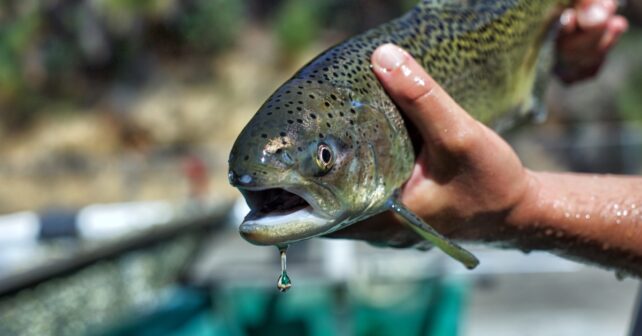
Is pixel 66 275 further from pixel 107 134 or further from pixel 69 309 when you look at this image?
pixel 107 134

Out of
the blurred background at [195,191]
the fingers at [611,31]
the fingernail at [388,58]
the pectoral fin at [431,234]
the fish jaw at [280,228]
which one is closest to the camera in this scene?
the fish jaw at [280,228]

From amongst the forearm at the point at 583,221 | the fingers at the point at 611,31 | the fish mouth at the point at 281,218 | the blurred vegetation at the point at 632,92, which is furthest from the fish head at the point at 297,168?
the blurred vegetation at the point at 632,92

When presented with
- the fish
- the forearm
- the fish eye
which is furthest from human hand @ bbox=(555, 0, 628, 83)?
the fish eye

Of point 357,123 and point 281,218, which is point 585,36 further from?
point 281,218

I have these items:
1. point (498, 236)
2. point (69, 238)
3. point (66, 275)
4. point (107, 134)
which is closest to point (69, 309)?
point (66, 275)

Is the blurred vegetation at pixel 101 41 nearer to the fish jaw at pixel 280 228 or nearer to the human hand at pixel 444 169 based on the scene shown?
the human hand at pixel 444 169

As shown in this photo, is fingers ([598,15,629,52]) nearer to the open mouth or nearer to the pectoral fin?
the pectoral fin

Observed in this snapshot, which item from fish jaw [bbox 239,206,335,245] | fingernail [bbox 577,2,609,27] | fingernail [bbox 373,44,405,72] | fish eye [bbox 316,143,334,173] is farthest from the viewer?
fingernail [bbox 577,2,609,27]

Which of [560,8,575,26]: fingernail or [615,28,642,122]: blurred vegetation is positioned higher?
[560,8,575,26]: fingernail
